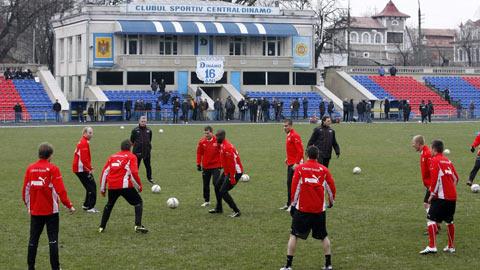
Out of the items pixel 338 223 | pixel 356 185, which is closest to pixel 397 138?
pixel 356 185

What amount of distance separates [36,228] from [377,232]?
650 centimetres

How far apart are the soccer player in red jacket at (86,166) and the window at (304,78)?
181ft

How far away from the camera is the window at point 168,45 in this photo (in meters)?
71.6

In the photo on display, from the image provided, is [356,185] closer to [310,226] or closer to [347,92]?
[310,226]

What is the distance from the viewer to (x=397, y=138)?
43.1 m

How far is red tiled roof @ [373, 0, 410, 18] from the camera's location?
17650cm

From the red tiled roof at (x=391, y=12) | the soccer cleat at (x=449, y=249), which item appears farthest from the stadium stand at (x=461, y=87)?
the red tiled roof at (x=391, y=12)

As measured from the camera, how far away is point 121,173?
634 inches

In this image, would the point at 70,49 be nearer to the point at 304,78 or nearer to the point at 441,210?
the point at 304,78

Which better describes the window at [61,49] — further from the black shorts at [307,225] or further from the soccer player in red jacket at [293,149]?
the black shorts at [307,225]

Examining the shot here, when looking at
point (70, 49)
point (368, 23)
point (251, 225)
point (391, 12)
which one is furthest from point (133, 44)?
point (391, 12)

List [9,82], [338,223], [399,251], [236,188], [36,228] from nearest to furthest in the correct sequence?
[36,228]
[399,251]
[338,223]
[236,188]
[9,82]

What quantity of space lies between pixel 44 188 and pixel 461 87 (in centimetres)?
6944

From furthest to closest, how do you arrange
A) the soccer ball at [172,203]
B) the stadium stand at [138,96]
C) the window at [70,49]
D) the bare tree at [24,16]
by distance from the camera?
the bare tree at [24,16] < the window at [70,49] < the stadium stand at [138,96] < the soccer ball at [172,203]
